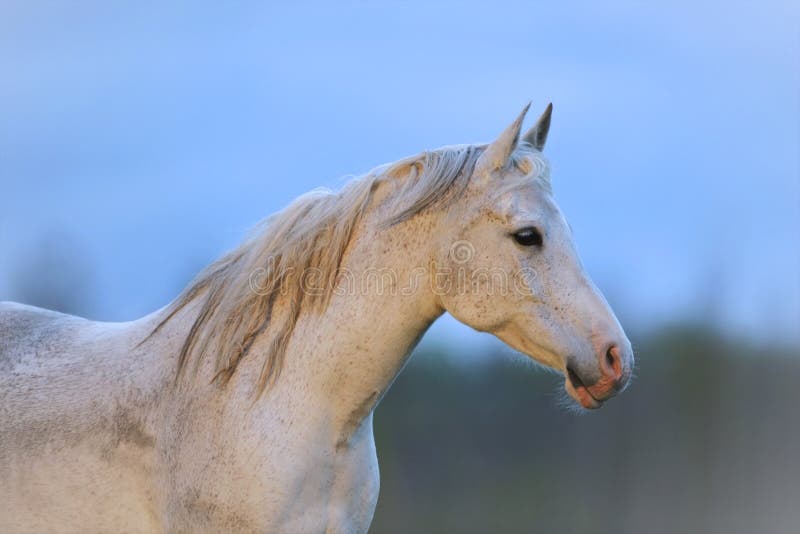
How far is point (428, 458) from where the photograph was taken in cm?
1495

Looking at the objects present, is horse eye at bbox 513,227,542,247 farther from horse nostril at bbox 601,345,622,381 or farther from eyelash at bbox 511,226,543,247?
horse nostril at bbox 601,345,622,381

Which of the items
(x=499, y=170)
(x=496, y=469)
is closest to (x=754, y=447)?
(x=496, y=469)

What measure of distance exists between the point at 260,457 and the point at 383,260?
0.81 meters

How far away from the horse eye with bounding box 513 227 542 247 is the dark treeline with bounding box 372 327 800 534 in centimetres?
1039

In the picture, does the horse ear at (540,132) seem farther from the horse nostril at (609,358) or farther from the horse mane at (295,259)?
the horse nostril at (609,358)

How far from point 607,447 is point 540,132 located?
48.4 ft

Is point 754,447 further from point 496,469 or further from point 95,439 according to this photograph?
point 95,439

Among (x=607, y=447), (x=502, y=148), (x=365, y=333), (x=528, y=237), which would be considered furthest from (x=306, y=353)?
(x=607, y=447)

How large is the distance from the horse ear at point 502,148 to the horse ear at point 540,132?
0.66 ft

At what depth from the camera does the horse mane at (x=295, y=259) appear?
3.53m

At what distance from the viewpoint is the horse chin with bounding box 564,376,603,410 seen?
3.35 meters

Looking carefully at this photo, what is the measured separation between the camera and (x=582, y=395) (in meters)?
3.36

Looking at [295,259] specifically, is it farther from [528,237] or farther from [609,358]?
[609,358]

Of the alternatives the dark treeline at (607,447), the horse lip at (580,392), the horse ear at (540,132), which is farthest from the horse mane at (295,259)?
the dark treeline at (607,447)
